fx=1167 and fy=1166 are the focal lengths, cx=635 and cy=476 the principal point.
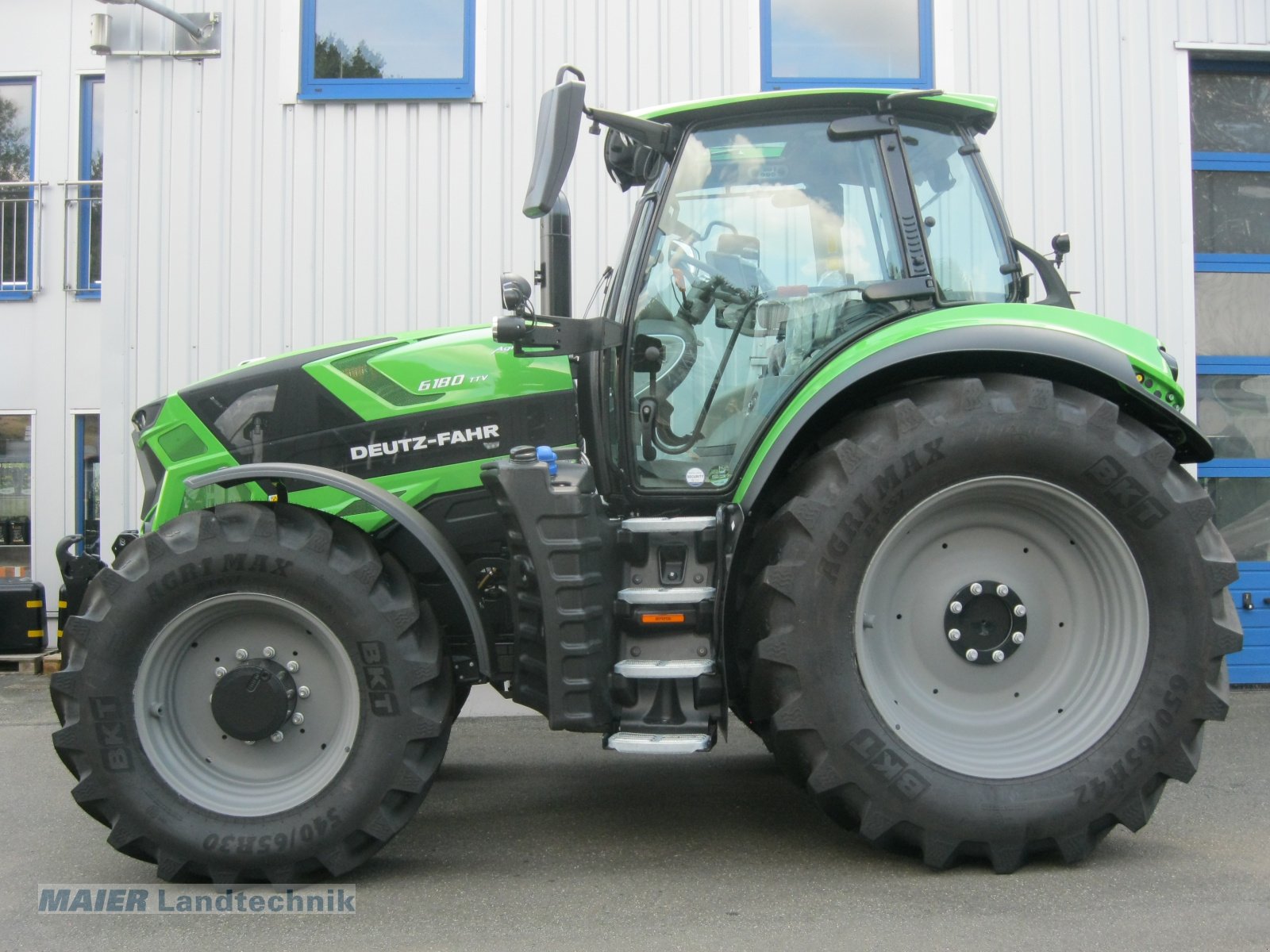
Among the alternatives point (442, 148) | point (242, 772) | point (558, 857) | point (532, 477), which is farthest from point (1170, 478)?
point (442, 148)

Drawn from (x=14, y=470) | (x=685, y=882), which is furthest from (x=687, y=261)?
(x=14, y=470)

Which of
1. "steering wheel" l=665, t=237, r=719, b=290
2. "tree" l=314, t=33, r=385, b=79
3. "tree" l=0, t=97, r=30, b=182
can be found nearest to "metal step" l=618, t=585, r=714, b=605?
"steering wheel" l=665, t=237, r=719, b=290

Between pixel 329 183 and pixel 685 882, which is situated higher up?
pixel 329 183

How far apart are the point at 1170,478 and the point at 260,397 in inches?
119

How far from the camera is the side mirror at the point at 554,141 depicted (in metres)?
3.21

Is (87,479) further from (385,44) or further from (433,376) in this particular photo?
(433,376)

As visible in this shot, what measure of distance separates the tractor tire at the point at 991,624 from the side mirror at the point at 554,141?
115 centimetres

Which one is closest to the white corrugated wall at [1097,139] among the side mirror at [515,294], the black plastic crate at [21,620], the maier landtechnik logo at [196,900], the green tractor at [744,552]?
the green tractor at [744,552]

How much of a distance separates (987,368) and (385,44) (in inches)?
183

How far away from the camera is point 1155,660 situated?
11.6ft

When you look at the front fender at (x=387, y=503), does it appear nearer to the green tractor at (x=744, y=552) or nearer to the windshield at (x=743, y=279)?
the green tractor at (x=744, y=552)

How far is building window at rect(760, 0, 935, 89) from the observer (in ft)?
22.7

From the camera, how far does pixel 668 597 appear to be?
362 cm

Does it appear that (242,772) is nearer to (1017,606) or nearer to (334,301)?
(1017,606)
